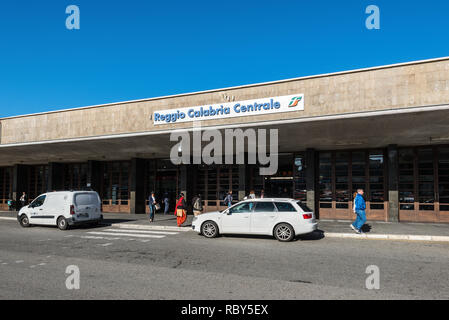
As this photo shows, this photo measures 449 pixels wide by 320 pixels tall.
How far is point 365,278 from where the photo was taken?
19.4 feet

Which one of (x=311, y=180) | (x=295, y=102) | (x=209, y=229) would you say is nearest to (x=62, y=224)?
(x=209, y=229)

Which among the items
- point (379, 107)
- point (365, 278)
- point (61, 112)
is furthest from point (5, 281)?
point (61, 112)

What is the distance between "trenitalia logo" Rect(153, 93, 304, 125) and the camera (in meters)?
12.3

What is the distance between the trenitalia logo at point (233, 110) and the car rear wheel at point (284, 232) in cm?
481

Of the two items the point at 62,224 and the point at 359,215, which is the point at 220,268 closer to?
the point at 359,215

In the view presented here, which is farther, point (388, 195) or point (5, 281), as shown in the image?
point (388, 195)

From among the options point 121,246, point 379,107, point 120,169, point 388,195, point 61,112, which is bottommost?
point 121,246

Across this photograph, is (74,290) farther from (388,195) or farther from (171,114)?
(388,195)

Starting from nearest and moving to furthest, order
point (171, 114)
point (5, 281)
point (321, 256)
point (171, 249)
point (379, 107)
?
point (5, 281), point (321, 256), point (171, 249), point (379, 107), point (171, 114)

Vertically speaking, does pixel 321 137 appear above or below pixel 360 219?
above

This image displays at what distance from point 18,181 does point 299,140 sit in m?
25.8

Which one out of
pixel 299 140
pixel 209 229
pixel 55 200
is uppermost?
pixel 299 140

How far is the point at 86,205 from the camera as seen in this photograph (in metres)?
14.1
